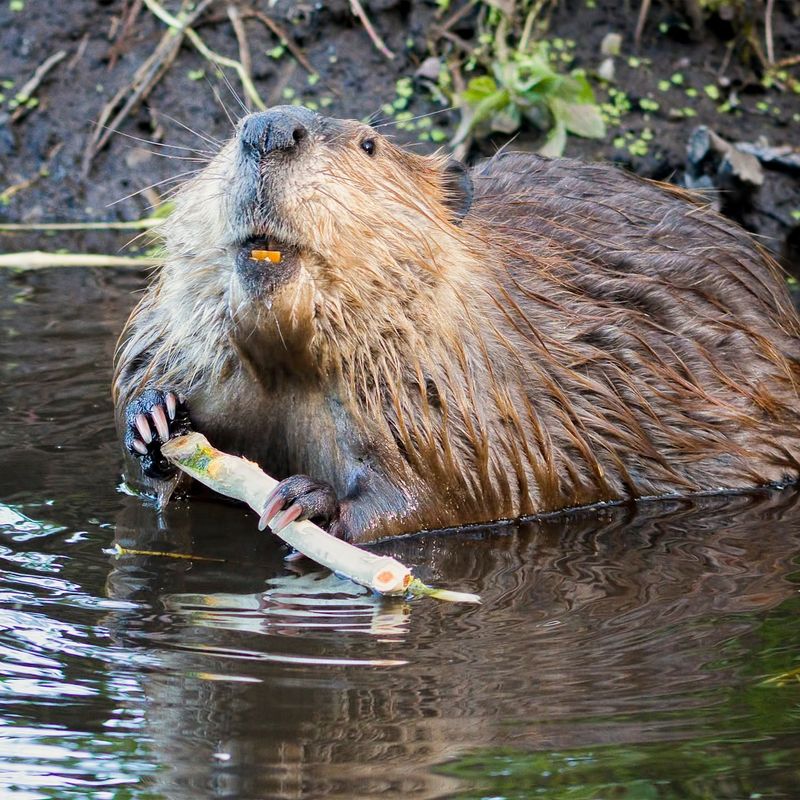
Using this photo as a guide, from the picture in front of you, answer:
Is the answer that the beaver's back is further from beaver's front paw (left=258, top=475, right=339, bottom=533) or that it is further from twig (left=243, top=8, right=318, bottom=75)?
twig (left=243, top=8, right=318, bottom=75)

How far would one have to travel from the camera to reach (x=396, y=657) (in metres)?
2.90

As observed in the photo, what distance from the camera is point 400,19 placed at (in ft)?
25.3

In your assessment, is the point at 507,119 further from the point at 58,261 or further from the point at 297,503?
the point at 297,503

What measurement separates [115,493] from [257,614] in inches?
41.3

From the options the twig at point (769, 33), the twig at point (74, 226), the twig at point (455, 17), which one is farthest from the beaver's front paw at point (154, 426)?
the twig at point (769, 33)

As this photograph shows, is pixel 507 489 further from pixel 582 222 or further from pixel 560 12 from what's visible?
pixel 560 12

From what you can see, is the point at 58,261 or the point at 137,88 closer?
the point at 58,261

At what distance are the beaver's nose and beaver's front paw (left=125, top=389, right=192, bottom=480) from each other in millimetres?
921

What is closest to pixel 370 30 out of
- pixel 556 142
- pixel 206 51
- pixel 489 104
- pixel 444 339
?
pixel 206 51

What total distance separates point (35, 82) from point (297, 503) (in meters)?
4.78

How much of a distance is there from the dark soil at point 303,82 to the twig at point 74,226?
7 centimetres

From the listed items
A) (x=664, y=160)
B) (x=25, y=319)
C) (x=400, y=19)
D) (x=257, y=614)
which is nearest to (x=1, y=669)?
(x=257, y=614)

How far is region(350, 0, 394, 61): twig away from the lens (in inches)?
299

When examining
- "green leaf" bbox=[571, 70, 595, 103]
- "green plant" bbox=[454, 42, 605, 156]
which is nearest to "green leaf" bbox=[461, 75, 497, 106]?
"green plant" bbox=[454, 42, 605, 156]
